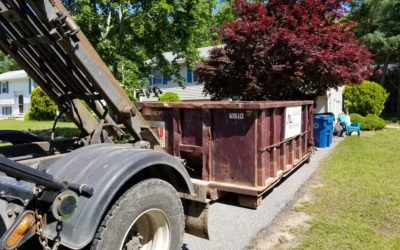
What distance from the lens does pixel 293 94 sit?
41.9 ft

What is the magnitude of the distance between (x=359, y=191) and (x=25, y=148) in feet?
18.2

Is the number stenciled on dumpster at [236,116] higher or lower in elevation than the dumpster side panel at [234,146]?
higher

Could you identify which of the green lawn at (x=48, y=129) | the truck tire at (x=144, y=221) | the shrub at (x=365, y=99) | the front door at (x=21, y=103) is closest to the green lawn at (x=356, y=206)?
the truck tire at (x=144, y=221)

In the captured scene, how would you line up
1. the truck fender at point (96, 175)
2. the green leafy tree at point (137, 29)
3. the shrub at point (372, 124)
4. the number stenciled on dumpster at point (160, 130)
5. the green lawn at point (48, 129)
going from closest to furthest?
1. the truck fender at point (96, 175)
2. the number stenciled on dumpster at point (160, 130)
3. the green leafy tree at point (137, 29)
4. the green lawn at point (48, 129)
5. the shrub at point (372, 124)

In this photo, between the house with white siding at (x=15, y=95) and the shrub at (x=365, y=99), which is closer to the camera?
the shrub at (x=365, y=99)

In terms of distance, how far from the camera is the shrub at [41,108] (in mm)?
29655

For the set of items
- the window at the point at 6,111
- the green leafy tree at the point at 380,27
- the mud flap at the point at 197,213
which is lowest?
the mud flap at the point at 197,213

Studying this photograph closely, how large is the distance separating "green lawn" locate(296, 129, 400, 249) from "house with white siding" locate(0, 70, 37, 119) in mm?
35501

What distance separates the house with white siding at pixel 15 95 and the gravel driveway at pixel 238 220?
1412 inches

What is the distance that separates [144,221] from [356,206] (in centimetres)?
398

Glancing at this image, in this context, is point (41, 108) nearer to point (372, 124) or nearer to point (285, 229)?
point (372, 124)

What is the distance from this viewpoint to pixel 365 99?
20203 mm

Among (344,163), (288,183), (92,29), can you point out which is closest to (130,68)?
(92,29)

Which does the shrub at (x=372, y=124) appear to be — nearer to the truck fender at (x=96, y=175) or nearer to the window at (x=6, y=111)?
the truck fender at (x=96, y=175)
